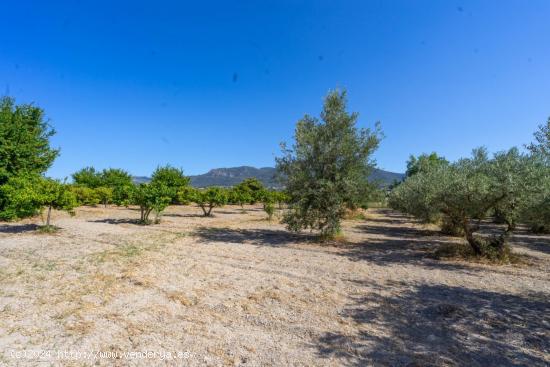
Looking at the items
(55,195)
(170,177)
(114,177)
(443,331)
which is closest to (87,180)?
(114,177)

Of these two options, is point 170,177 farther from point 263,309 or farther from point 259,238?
point 263,309

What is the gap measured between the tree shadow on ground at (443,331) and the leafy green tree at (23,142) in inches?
1013

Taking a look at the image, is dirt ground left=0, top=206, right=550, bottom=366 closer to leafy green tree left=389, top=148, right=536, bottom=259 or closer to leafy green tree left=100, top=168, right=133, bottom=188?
leafy green tree left=389, top=148, right=536, bottom=259

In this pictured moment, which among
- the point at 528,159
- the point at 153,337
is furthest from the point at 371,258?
the point at 153,337

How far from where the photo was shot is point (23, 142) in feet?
75.9

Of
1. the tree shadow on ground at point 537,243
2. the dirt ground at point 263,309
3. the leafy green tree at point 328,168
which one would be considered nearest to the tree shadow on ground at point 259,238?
the leafy green tree at point 328,168

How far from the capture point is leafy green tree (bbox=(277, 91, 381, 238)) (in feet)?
53.1

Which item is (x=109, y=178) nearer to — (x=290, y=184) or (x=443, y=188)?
(x=290, y=184)

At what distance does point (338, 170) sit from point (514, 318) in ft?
35.1

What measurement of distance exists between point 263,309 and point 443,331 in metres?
3.95

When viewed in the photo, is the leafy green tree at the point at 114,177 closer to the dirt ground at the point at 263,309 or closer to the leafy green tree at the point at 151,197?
the leafy green tree at the point at 151,197

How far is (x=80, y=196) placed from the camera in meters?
36.1

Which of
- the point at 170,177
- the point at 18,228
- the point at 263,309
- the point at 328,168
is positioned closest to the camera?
the point at 263,309

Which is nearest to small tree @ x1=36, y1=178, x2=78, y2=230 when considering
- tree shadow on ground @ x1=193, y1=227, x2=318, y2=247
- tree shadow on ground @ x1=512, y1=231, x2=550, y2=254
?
tree shadow on ground @ x1=193, y1=227, x2=318, y2=247
